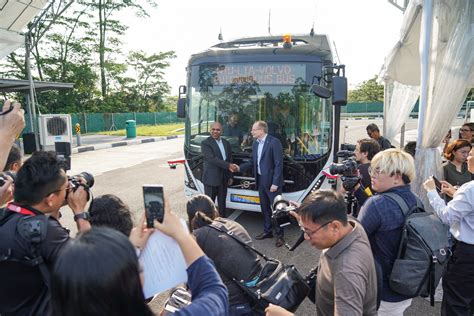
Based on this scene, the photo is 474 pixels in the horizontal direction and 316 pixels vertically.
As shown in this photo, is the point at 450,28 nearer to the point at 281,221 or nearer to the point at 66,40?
the point at 281,221

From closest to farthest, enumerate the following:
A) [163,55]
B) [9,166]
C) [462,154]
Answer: [9,166], [462,154], [163,55]

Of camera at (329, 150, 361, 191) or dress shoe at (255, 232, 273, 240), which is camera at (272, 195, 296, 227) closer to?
camera at (329, 150, 361, 191)

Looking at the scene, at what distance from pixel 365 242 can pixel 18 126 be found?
81.2 inches

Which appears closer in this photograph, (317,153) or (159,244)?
(159,244)

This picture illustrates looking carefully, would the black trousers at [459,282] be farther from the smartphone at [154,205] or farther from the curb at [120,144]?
the curb at [120,144]

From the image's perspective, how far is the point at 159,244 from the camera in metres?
1.24

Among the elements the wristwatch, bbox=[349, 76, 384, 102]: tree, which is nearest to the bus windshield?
the wristwatch

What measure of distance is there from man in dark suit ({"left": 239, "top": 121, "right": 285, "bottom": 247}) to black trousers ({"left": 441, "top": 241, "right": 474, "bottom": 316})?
2.18m

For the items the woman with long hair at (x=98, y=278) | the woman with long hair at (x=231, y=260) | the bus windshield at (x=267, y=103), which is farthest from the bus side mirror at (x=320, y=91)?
the woman with long hair at (x=98, y=278)


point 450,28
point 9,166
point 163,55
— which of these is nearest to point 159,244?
point 9,166

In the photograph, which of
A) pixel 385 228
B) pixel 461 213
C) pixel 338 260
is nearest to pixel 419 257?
pixel 385 228

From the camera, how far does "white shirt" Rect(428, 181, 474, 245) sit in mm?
2410

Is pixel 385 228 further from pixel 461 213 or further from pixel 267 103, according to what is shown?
pixel 267 103

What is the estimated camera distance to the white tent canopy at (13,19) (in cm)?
932
